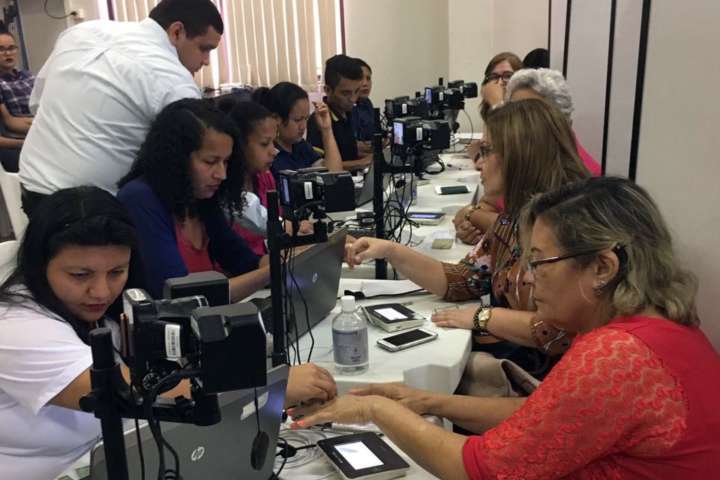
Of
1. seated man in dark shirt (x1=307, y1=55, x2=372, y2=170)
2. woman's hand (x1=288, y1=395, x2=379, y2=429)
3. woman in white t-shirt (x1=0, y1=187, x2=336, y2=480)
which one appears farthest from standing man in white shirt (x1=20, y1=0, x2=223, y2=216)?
seated man in dark shirt (x1=307, y1=55, x2=372, y2=170)

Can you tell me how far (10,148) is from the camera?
4.67m

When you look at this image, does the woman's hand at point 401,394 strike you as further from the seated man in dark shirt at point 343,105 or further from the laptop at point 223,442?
the seated man in dark shirt at point 343,105

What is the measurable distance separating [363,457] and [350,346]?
0.36 m

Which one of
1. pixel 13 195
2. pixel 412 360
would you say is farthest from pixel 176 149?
pixel 13 195

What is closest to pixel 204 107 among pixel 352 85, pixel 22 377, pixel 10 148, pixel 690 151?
pixel 22 377

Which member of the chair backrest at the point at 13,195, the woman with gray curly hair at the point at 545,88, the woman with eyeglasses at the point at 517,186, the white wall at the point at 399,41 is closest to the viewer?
the woman with eyeglasses at the point at 517,186

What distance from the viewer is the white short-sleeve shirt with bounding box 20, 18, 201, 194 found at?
241cm

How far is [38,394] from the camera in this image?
3.84ft

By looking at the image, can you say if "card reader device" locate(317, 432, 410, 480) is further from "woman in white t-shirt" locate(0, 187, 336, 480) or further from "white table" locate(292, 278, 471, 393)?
"white table" locate(292, 278, 471, 393)

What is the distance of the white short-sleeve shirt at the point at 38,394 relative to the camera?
116 cm

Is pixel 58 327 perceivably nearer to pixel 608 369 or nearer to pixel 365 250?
pixel 608 369

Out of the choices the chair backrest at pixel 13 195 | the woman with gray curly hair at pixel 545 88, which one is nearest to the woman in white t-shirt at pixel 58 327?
the woman with gray curly hair at pixel 545 88

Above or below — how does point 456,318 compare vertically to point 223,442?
below

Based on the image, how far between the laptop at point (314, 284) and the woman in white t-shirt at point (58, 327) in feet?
0.91
